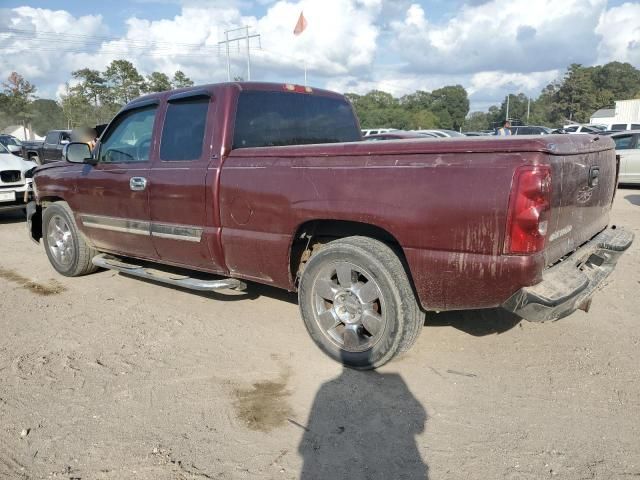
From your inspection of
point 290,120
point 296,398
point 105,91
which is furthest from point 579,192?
point 105,91

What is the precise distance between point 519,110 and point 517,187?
105192mm

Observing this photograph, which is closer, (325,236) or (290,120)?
(325,236)

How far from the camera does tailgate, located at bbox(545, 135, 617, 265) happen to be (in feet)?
9.55

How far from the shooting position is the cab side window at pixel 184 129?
13.9 ft

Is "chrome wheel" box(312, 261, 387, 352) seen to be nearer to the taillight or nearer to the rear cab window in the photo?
the taillight

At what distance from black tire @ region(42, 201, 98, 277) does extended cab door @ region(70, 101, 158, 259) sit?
0.27 m

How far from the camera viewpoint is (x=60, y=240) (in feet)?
19.7

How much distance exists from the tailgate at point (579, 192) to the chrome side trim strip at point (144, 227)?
2.59 metres

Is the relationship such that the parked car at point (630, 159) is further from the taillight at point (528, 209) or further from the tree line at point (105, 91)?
the tree line at point (105, 91)

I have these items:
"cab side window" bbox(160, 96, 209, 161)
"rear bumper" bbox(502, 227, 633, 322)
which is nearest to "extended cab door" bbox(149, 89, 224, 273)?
"cab side window" bbox(160, 96, 209, 161)

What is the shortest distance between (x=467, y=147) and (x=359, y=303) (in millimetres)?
1264

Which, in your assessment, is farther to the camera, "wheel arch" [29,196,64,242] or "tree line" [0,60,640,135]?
"tree line" [0,60,640,135]

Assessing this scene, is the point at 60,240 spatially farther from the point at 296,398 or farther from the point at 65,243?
the point at 296,398

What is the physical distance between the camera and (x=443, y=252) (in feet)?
9.88
